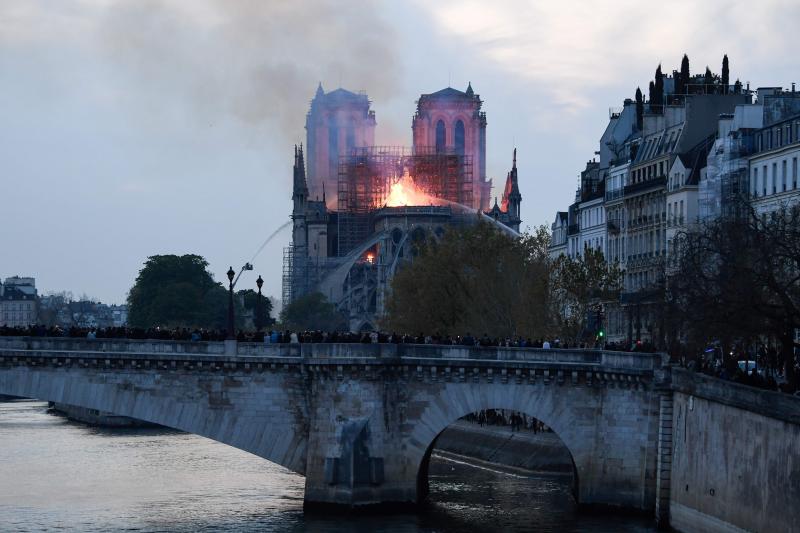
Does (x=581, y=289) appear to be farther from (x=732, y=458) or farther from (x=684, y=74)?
(x=732, y=458)

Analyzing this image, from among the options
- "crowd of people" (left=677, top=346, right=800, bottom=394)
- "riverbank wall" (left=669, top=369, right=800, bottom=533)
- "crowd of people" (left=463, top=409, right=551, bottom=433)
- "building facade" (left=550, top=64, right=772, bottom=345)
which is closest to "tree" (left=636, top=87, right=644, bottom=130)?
"building facade" (left=550, top=64, right=772, bottom=345)

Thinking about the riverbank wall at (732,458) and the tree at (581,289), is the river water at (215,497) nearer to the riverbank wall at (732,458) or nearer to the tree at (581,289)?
the riverbank wall at (732,458)

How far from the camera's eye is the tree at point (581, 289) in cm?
9356

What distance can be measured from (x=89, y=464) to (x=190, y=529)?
28.6 meters

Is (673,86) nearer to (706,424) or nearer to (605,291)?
(605,291)

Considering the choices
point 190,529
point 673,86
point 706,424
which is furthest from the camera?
point 673,86

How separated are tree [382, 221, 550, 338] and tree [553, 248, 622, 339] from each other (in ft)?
3.36

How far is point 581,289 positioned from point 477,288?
8.59 meters

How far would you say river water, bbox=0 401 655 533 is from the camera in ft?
202

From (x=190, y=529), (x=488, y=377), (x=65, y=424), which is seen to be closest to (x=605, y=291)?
(x=488, y=377)

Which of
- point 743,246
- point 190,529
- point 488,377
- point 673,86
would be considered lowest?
point 190,529

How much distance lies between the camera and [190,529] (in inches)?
2402

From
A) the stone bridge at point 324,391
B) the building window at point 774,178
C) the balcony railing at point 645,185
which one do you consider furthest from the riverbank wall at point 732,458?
the balcony railing at point 645,185

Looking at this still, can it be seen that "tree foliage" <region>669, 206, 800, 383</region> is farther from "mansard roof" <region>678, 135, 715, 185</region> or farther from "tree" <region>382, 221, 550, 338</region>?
"tree" <region>382, 221, 550, 338</region>
